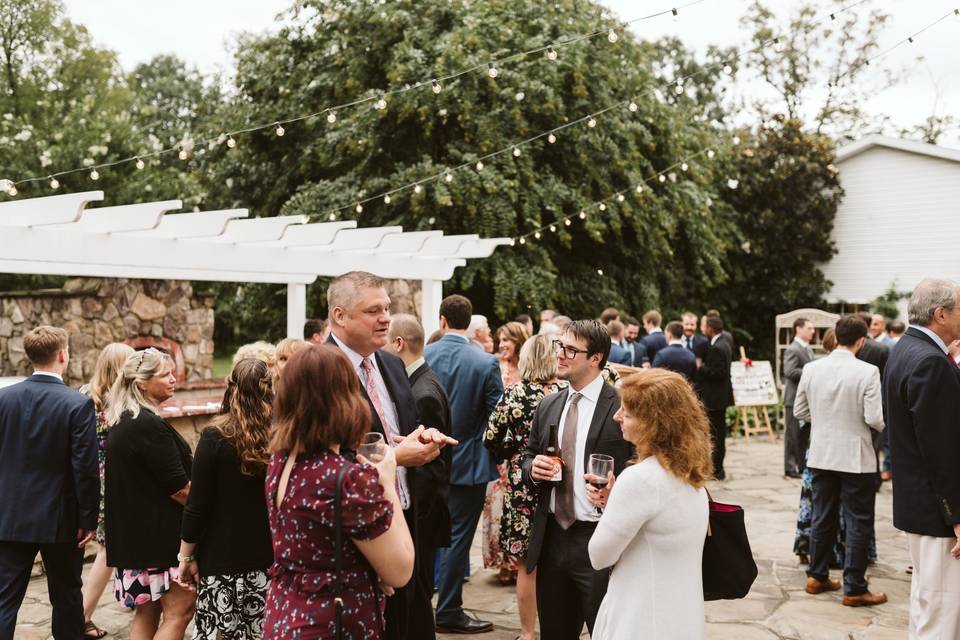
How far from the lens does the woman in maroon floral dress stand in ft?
7.41

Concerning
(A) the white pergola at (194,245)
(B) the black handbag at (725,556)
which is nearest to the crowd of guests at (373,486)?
(B) the black handbag at (725,556)

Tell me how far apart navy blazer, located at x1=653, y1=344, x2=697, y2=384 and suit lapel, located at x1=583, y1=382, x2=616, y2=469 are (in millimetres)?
5812

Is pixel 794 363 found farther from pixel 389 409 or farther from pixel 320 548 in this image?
pixel 320 548

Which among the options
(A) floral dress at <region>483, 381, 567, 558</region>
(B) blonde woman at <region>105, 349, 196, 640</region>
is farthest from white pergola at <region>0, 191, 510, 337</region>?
(A) floral dress at <region>483, 381, 567, 558</region>

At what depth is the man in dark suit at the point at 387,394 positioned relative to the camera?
10.2 feet

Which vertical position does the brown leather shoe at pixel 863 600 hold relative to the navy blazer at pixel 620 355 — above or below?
below

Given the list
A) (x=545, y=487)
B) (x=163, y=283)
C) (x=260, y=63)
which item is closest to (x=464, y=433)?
(x=545, y=487)

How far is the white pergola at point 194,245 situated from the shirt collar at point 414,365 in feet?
8.87

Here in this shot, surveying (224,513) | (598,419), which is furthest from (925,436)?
(224,513)

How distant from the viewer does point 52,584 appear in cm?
424

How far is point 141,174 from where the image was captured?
18453mm

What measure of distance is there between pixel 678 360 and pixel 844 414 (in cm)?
363

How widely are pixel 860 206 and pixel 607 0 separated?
23.8 ft

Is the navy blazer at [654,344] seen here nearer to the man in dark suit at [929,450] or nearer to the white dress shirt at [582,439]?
the man in dark suit at [929,450]
